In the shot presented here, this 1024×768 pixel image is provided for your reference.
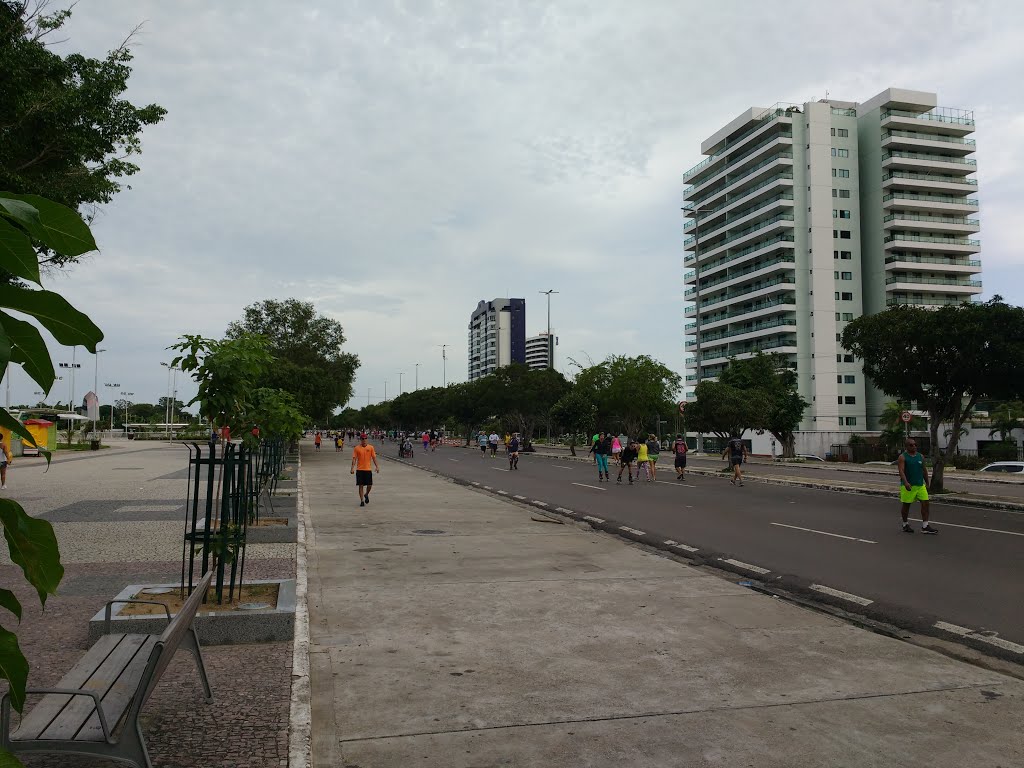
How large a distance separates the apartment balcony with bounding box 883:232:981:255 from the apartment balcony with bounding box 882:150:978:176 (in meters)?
6.60

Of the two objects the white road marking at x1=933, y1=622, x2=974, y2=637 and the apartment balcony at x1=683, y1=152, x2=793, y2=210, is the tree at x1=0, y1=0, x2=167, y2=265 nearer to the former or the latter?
the white road marking at x1=933, y1=622, x2=974, y2=637

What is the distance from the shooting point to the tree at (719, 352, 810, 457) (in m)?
48.9

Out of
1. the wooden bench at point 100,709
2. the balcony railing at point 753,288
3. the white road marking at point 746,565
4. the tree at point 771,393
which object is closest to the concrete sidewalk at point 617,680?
the white road marking at point 746,565

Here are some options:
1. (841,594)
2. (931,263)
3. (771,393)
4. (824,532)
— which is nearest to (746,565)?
(841,594)

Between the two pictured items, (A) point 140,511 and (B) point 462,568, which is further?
(A) point 140,511

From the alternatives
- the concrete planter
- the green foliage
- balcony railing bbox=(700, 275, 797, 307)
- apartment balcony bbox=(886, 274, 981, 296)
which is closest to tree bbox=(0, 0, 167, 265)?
the green foliage

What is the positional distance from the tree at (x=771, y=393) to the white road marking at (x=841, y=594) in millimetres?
40764

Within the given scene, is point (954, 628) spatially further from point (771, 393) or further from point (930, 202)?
point (930, 202)

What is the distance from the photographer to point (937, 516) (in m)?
16.1

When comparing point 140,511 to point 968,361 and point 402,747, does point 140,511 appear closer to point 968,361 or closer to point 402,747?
point 402,747

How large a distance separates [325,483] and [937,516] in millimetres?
16995

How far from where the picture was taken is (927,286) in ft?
252

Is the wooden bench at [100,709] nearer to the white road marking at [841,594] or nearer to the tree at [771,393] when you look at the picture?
the white road marking at [841,594]

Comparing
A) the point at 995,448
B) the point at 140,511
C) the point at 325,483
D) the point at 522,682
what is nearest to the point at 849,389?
the point at 995,448
